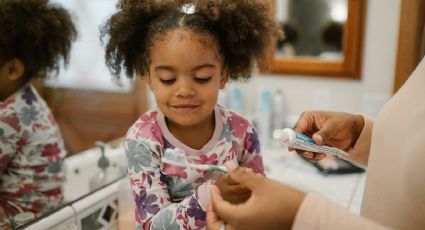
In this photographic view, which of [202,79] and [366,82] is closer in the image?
[202,79]

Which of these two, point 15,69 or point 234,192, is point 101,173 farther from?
point 234,192

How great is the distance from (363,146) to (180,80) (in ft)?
1.44

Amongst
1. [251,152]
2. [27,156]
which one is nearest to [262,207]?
[251,152]

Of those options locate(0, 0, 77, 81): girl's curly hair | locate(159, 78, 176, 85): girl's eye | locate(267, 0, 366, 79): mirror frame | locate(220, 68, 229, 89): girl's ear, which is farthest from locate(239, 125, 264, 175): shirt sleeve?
locate(267, 0, 366, 79): mirror frame

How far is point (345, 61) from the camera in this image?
5.31ft

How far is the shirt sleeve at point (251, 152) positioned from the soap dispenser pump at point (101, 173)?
→ 0.36m

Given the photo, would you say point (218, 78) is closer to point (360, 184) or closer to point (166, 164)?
point (166, 164)

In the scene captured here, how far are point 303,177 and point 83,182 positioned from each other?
0.74 metres

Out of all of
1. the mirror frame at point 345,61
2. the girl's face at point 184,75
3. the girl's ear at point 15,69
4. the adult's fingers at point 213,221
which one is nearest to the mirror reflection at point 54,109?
the girl's ear at point 15,69

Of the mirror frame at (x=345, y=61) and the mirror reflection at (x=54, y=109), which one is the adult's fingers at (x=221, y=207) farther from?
the mirror frame at (x=345, y=61)

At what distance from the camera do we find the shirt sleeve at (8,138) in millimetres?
763

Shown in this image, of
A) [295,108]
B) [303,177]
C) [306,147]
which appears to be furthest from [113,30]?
[295,108]

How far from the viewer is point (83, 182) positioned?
0.95m

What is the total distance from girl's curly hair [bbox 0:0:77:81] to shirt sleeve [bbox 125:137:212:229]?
264 mm
